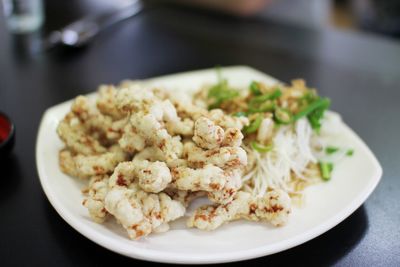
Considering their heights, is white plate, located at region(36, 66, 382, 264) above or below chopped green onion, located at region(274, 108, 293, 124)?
below

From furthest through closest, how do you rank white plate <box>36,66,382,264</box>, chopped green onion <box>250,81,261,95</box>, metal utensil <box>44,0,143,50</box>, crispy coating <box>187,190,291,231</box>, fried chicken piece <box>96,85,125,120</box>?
metal utensil <box>44,0,143,50</box> < chopped green onion <box>250,81,261,95</box> < fried chicken piece <box>96,85,125,120</box> < crispy coating <box>187,190,291,231</box> < white plate <box>36,66,382,264</box>

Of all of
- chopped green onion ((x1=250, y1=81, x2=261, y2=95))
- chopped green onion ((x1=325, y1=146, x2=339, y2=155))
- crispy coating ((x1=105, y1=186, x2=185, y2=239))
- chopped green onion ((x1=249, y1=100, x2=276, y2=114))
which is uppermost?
chopped green onion ((x1=250, y1=81, x2=261, y2=95))

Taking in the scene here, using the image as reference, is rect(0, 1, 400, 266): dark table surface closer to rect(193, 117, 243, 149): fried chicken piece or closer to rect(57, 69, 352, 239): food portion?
rect(57, 69, 352, 239): food portion

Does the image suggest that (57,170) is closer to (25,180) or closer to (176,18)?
(25,180)

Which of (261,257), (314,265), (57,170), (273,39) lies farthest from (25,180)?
(273,39)

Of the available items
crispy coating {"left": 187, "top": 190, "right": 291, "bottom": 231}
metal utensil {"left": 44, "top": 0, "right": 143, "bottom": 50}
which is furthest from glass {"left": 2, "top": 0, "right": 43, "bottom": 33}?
crispy coating {"left": 187, "top": 190, "right": 291, "bottom": 231}

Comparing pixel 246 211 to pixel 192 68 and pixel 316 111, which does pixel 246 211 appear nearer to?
pixel 316 111

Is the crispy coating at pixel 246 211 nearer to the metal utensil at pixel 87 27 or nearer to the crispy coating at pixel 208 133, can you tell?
the crispy coating at pixel 208 133

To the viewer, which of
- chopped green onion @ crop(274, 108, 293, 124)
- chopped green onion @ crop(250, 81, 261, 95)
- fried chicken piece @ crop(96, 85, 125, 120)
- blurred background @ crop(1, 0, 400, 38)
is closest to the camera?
fried chicken piece @ crop(96, 85, 125, 120)
